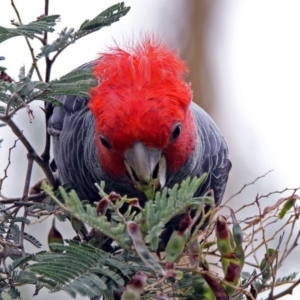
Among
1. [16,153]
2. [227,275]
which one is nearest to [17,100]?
[227,275]

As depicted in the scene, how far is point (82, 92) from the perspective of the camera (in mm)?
2217

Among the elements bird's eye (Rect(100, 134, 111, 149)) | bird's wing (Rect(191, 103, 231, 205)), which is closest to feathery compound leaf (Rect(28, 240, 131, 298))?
bird's eye (Rect(100, 134, 111, 149))

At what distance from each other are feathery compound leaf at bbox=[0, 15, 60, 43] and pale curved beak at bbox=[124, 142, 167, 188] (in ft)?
1.70

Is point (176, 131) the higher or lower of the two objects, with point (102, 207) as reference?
higher

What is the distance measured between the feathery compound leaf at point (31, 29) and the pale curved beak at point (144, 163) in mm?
517

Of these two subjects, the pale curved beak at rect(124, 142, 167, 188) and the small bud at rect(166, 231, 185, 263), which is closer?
the small bud at rect(166, 231, 185, 263)

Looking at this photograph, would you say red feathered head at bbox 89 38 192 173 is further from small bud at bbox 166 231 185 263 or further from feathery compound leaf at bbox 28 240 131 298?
small bud at bbox 166 231 185 263

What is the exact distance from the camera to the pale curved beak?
7.61 feet

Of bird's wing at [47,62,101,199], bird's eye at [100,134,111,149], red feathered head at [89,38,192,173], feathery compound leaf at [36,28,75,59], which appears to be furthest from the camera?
bird's wing at [47,62,101,199]

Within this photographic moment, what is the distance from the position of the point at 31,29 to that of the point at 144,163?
0.61 meters

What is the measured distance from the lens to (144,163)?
233 cm

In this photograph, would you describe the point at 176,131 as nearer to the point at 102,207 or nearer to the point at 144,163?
the point at 144,163

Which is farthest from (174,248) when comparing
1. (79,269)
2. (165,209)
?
(79,269)

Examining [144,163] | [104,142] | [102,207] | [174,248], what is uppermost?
[104,142]
